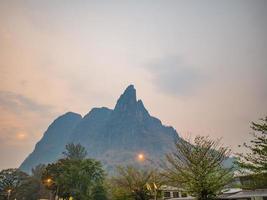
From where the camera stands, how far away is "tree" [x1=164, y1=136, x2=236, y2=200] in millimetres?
24361

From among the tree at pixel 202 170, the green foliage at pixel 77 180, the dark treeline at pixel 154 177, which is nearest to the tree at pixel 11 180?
the dark treeline at pixel 154 177

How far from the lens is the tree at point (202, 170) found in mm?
24361

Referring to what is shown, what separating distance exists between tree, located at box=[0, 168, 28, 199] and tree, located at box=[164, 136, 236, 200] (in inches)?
3820

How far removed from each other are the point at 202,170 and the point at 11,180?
104176 millimetres

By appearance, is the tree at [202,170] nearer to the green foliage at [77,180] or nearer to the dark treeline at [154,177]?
the dark treeline at [154,177]

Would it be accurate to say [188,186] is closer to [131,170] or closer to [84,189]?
[131,170]

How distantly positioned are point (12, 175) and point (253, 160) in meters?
109

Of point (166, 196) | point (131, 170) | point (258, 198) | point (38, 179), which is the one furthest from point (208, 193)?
point (38, 179)

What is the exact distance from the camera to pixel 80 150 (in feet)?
338

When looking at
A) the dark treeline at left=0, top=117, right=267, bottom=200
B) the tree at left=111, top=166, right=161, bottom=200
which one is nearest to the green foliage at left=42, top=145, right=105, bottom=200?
the dark treeline at left=0, top=117, right=267, bottom=200

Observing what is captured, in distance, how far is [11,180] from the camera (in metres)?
108

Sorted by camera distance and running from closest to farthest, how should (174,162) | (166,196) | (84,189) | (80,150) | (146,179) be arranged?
(174,162) → (146,179) → (166,196) → (84,189) → (80,150)

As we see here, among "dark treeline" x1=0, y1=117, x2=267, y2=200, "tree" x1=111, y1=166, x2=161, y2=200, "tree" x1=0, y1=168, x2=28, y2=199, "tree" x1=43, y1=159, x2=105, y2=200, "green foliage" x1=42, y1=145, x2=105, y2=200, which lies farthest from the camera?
"tree" x1=0, y1=168, x2=28, y2=199

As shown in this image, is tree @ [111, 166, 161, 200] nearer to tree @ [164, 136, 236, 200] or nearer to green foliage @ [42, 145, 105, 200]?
tree @ [164, 136, 236, 200]
